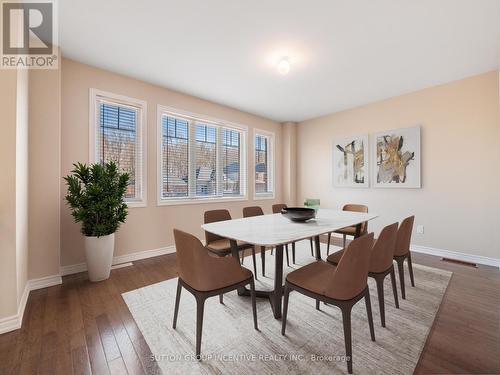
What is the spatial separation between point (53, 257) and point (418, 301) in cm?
403

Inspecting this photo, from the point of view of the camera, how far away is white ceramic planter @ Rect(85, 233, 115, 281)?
257cm

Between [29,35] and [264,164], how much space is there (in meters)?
4.29

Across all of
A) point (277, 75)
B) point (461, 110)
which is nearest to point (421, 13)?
point (277, 75)

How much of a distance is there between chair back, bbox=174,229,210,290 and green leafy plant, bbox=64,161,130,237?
155cm

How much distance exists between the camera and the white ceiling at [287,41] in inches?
78.4

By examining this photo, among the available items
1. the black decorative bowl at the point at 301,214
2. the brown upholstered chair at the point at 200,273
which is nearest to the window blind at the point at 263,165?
the black decorative bowl at the point at 301,214

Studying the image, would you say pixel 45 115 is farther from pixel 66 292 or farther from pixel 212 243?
pixel 212 243

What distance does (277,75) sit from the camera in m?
3.21

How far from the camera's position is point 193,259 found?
4.93 ft

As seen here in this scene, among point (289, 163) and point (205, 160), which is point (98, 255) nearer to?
point (205, 160)

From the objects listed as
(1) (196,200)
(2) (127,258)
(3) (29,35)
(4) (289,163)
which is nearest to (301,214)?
(1) (196,200)

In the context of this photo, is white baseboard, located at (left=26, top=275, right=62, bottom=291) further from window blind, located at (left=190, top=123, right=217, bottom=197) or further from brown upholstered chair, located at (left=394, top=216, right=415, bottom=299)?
brown upholstered chair, located at (left=394, top=216, right=415, bottom=299)

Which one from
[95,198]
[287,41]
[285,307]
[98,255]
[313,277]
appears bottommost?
[285,307]

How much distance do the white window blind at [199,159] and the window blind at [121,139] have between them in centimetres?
37
